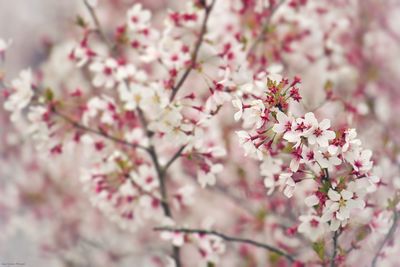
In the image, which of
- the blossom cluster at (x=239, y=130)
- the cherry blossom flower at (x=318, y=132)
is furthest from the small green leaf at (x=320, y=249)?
the cherry blossom flower at (x=318, y=132)

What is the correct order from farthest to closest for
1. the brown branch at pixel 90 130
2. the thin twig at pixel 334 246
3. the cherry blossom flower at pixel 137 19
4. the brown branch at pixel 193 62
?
the cherry blossom flower at pixel 137 19
the brown branch at pixel 90 130
the brown branch at pixel 193 62
the thin twig at pixel 334 246

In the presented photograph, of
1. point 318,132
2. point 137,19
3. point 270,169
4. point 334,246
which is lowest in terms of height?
point 334,246

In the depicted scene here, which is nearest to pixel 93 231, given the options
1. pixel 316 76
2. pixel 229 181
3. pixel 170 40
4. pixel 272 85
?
pixel 229 181

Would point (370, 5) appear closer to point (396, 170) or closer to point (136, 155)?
point (396, 170)

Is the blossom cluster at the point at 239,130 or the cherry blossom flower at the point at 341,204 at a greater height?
the blossom cluster at the point at 239,130

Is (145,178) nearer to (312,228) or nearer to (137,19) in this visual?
(137,19)

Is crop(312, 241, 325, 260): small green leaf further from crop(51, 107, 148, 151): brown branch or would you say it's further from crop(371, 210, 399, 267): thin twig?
crop(51, 107, 148, 151): brown branch

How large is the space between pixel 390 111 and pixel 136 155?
238 cm

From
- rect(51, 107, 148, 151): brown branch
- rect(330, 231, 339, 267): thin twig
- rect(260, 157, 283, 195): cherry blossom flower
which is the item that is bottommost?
rect(330, 231, 339, 267): thin twig

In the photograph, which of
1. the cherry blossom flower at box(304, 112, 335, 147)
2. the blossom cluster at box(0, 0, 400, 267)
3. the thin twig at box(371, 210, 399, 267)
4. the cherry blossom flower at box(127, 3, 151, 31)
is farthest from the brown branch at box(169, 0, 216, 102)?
the thin twig at box(371, 210, 399, 267)

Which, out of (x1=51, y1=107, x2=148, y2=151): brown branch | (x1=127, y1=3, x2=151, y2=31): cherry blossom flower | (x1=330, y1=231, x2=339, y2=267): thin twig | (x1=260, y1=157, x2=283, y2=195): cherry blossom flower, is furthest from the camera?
(x1=127, y1=3, x2=151, y2=31): cherry blossom flower

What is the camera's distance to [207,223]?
9.08ft

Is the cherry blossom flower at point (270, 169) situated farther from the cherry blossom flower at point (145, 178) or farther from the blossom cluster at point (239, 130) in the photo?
the cherry blossom flower at point (145, 178)

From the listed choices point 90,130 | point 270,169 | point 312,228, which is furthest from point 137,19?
point 312,228
